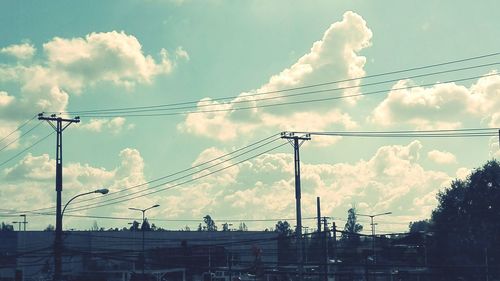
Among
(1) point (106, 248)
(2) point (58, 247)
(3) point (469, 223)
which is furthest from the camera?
(1) point (106, 248)

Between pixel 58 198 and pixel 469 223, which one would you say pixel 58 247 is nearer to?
pixel 58 198

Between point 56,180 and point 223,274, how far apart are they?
63.0m

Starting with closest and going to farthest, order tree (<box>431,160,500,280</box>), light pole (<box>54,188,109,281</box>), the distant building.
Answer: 1. light pole (<box>54,188,109,281</box>)
2. tree (<box>431,160,500,280</box>)
3. the distant building

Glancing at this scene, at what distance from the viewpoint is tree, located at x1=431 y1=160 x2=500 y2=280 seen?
8375 centimetres

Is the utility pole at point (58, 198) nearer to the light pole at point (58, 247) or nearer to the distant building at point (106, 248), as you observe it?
the light pole at point (58, 247)

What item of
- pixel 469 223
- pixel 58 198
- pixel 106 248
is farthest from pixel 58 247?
pixel 106 248

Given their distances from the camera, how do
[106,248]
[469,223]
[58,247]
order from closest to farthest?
[58,247] → [469,223] → [106,248]

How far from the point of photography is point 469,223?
8719cm

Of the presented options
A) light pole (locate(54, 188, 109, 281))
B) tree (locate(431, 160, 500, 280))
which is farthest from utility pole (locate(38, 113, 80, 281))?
tree (locate(431, 160, 500, 280))

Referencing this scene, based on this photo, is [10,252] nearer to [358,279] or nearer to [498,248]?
[358,279]

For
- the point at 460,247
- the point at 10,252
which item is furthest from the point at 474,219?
the point at 10,252

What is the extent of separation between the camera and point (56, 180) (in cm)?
5275

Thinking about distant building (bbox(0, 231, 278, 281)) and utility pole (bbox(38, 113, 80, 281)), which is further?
distant building (bbox(0, 231, 278, 281))

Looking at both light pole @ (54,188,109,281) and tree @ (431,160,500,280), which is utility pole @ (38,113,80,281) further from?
tree @ (431,160,500,280)
